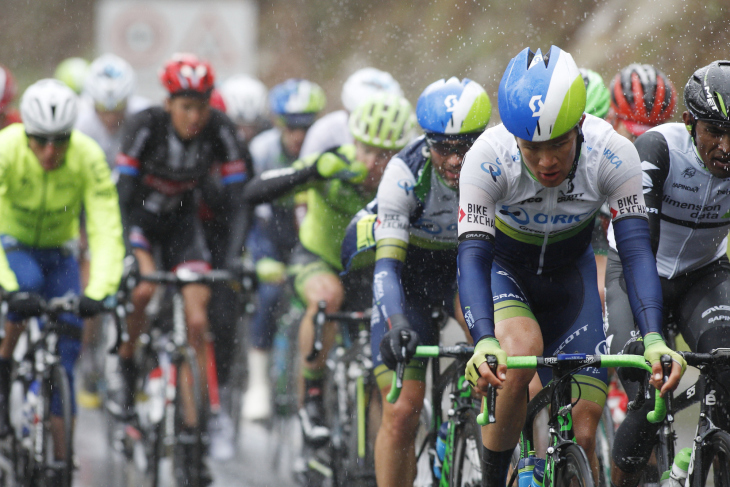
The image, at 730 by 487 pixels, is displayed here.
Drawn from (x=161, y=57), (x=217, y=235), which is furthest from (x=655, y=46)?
(x=161, y=57)

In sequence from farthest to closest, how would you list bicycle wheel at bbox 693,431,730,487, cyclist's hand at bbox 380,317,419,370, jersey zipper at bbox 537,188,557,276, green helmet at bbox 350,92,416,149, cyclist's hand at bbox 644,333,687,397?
green helmet at bbox 350,92,416,149, cyclist's hand at bbox 380,317,419,370, jersey zipper at bbox 537,188,557,276, bicycle wheel at bbox 693,431,730,487, cyclist's hand at bbox 644,333,687,397

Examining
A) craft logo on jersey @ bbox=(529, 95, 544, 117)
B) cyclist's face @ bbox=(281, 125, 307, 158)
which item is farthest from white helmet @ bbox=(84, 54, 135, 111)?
craft logo on jersey @ bbox=(529, 95, 544, 117)

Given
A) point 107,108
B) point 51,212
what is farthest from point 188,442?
point 107,108

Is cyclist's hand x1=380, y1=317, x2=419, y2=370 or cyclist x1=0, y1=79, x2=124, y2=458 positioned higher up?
cyclist x1=0, y1=79, x2=124, y2=458

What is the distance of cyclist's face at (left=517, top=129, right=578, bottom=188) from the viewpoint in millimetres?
3578

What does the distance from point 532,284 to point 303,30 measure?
91.6 feet

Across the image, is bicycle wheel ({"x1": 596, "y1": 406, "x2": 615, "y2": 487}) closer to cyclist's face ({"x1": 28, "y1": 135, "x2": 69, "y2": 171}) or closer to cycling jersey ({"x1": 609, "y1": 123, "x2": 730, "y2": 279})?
cycling jersey ({"x1": 609, "y1": 123, "x2": 730, "y2": 279})

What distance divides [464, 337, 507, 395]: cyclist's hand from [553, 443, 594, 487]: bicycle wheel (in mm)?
381

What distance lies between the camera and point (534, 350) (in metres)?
3.86

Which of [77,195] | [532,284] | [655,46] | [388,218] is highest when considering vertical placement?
[655,46]

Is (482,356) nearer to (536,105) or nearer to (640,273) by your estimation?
(640,273)

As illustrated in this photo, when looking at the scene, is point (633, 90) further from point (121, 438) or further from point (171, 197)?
point (121, 438)

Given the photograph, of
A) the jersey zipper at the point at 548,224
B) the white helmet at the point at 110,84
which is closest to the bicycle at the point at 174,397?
the jersey zipper at the point at 548,224

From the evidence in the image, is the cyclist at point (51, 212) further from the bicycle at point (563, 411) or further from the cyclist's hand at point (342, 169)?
the bicycle at point (563, 411)
